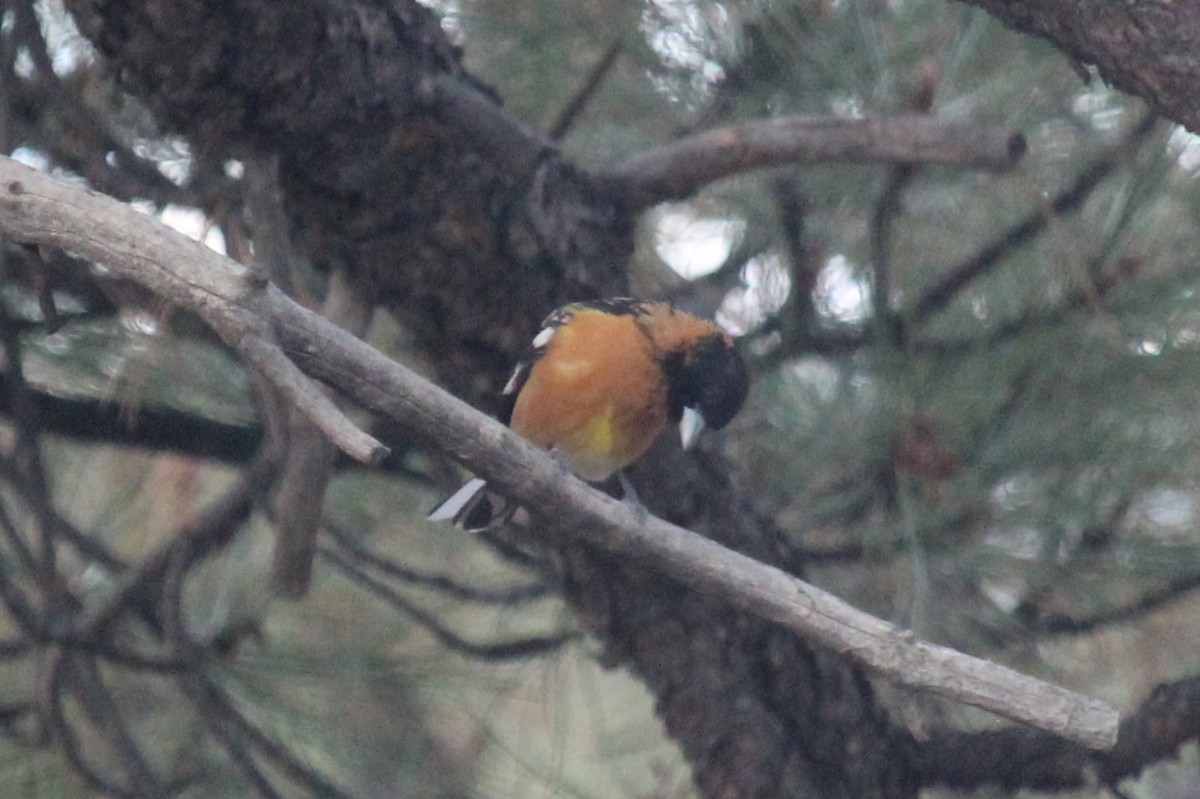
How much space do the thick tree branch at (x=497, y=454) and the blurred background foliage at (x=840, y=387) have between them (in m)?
0.38

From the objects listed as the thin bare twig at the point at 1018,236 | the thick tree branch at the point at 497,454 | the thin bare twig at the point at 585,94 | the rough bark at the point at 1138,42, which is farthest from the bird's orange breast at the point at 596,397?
the rough bark at the point at 1138,42

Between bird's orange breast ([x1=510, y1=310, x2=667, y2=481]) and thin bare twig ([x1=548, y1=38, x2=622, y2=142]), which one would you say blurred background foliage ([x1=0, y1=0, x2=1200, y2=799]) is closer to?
thin bare twig ([x1=548, y1=38, x2=622, y2=142])

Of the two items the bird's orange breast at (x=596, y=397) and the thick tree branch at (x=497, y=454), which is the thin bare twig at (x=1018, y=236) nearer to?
the bird's orange breast at (x=596, y=397)

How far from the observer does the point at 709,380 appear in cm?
262

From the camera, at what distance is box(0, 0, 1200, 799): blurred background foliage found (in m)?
2.42

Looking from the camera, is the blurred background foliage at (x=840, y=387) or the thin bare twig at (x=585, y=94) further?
the thin bare twig at (x=585, y=94)

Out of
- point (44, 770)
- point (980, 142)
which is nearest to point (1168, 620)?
point (980, 142)

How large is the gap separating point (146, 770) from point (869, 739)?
123cm

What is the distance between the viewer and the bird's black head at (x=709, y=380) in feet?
8.55

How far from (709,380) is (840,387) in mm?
232

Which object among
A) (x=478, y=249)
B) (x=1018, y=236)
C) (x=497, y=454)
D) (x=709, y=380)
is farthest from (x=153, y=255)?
(x=1018, y=236)

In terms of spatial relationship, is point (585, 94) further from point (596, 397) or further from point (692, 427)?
point (692, 427)

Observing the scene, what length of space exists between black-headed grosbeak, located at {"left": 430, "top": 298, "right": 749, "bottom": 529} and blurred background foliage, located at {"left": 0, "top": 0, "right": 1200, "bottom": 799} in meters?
0.14

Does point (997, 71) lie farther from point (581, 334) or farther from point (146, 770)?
point (146, 770)
